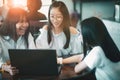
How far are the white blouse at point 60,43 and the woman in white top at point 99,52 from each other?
0.06 meters

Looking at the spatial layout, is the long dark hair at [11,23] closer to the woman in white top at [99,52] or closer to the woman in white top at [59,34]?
the woman in white top at [59,34]

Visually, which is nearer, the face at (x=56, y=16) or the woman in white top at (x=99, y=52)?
the woman in white top at (x=99, y=52)

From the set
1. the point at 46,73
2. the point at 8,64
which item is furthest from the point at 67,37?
the point at 8,64

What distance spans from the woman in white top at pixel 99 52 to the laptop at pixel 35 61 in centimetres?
16

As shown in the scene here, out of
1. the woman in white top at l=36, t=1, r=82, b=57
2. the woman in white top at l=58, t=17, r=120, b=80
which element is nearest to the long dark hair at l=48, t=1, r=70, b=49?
the woman in white top at l=36, t=1, r=82, b=57

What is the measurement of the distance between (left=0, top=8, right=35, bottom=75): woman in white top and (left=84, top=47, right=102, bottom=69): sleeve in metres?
0.39

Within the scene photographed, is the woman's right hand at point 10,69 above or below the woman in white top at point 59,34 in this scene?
below

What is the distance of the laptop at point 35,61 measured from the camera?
192cm

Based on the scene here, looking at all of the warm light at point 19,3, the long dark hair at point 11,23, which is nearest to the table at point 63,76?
the long dark hair at point 11,23

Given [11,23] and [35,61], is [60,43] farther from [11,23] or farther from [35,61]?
[11,23]

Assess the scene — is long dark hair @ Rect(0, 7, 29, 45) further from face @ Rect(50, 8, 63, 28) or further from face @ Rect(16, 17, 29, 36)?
face @ Rect(50, 8, 63, 28)

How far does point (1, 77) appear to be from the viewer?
196cm

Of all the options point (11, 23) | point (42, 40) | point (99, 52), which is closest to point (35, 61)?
point (42, 40)

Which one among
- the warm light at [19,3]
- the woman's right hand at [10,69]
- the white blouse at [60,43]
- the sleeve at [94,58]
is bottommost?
the woman's right hand at [10,69]
